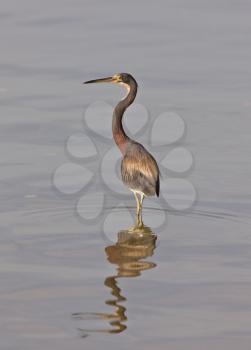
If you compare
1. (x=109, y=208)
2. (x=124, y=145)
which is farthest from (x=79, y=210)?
(x=124, y=145)

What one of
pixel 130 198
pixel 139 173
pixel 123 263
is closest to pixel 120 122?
pixel 130 198

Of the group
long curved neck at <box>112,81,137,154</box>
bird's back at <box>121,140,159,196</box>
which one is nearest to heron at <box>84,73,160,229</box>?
bird's back at <box>121,140,159,196</box>

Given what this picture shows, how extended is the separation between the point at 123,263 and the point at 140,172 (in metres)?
2.23

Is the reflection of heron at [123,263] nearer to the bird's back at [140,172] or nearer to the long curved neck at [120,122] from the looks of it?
the bird's back at [140,172]

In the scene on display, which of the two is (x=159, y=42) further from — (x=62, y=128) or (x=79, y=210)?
(x=79, y=210)

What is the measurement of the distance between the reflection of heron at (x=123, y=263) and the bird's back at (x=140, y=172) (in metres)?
0.61

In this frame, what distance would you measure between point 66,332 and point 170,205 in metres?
4.60

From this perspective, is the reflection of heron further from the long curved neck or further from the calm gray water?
the long curved neck

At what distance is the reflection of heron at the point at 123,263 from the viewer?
9785 millimetres

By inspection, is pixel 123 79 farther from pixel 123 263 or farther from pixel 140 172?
pixel 123 263

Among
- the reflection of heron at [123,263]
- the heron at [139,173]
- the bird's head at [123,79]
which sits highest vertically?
the bird's head at [123,79]

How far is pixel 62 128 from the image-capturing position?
16969 mm

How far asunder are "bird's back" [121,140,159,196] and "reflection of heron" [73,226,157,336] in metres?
0.61

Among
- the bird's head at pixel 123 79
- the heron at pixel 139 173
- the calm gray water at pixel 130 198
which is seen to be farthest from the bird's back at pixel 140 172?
the bird's head at pixel 123 79
